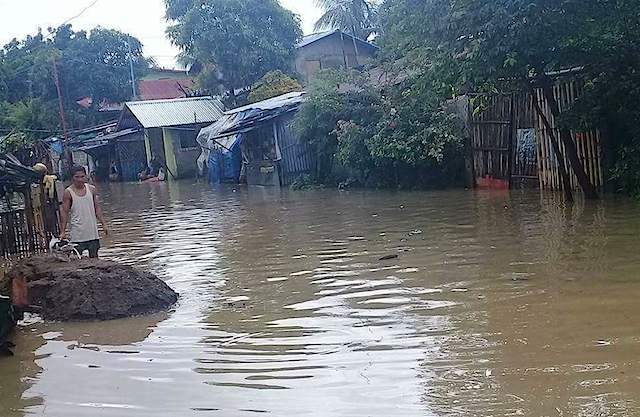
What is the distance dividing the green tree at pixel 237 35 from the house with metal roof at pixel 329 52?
177 centimetres

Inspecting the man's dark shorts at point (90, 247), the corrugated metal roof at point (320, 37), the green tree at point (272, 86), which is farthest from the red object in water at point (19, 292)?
the corrugated metal roof at point (320, 37)

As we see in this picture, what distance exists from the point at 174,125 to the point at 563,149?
23314mm

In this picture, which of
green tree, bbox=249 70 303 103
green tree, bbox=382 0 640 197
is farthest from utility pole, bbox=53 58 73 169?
green tree, bbox=382 0 640 197

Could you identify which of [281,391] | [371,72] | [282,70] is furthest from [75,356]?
[282,70]

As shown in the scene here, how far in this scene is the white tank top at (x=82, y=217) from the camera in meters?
9.22

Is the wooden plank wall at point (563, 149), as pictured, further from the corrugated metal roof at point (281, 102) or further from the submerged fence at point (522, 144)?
the corrugated metal roof at point (281, 102)

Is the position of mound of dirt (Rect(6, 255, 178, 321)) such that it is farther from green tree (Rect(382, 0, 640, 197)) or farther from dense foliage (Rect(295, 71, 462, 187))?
dense foliage (Rect(295, 71, 462, 187))

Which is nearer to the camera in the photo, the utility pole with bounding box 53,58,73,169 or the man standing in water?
the man standing in water

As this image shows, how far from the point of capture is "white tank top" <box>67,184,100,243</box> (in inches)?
363

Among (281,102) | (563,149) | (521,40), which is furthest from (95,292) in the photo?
(281,102)

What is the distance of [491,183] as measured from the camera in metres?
18.0

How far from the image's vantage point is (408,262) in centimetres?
934

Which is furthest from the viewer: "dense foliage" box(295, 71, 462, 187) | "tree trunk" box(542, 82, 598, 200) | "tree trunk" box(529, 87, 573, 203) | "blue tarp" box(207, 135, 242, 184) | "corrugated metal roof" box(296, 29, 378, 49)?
"corrugated metal roof" box(296, 29, 378, 49)

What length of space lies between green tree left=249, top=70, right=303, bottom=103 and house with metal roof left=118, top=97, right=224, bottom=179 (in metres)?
3.75
